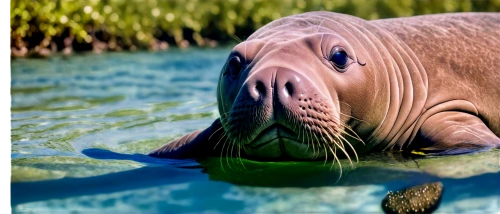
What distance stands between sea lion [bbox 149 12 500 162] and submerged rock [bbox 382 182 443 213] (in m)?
0.67

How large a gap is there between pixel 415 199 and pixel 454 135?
56.1 inches

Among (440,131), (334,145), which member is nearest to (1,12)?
(334,145)

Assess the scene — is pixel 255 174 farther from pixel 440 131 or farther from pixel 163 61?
pixel 163 61

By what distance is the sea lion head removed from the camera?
4.04 metres

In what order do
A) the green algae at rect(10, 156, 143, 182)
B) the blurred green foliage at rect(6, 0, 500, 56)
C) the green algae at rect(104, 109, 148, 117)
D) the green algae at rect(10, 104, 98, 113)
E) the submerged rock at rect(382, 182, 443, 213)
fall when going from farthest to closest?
1. the blurred green foliage at rect(6, 0, 500, 56)
2. the green algae at rect(10, 104, 98, 113)
3. the green algae at rect(104, 109, 148, 117)
4. the green algae at rect(10, 156, 143, 182)
5. the submerged rock at rect(382, 182, 443, 213)

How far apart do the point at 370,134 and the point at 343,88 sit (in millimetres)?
A: 472

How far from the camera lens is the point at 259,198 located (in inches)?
138

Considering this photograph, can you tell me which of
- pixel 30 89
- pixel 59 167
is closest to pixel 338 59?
pixel 59 167

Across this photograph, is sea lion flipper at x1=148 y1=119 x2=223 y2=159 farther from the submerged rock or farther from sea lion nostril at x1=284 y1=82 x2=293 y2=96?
the submerged rock

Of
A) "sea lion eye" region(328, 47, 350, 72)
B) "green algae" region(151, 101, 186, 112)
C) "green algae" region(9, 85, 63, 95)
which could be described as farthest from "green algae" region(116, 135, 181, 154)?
"green algae" region(9, 85, 63, 95)

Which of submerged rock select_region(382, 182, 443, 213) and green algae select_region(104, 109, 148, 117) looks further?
green algae select_region(104, 109, 148, 117)

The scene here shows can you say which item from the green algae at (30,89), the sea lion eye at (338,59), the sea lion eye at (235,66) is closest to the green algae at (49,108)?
the green algae at (30,89)

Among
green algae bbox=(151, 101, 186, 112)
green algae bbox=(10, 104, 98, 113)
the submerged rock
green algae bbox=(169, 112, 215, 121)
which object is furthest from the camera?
green algae bbox=(10, 104, 98, 113)

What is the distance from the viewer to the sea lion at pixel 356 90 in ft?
13.5
